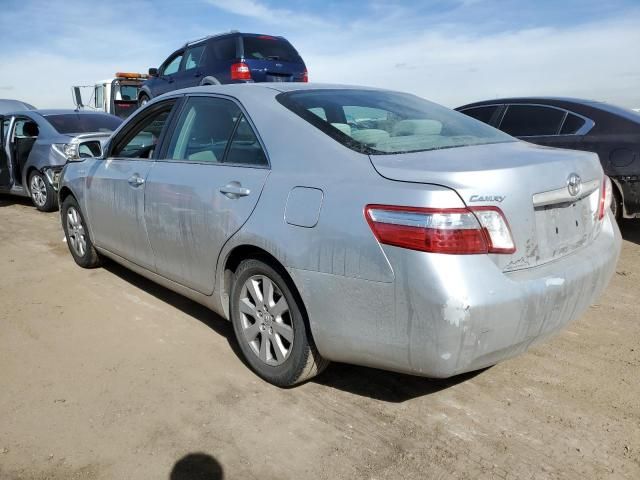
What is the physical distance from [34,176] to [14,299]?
463 centimetres

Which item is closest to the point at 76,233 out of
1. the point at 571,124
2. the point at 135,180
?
the point at 135,180

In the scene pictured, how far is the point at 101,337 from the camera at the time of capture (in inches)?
142

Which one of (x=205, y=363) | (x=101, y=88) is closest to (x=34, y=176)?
(x=205, y=363)

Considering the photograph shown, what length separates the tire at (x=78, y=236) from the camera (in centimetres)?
485

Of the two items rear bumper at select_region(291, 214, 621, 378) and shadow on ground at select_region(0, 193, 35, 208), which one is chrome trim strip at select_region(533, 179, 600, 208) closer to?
rear bumper at select_region(291, 214, 621, 378)

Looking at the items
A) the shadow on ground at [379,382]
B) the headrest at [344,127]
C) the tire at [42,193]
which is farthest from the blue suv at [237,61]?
the shadow on ground at [379,382]

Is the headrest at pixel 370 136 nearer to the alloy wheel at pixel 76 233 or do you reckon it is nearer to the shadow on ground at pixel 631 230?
the alloy wheel at pixel 76 233

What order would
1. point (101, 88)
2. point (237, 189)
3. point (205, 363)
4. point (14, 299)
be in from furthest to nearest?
point (101, 88), point (14, 299), point (205, 363), point (237, 189)

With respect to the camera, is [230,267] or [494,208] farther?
[230,267]

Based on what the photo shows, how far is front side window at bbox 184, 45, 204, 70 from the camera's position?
10008 millimetres

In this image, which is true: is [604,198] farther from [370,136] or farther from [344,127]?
[344,127]

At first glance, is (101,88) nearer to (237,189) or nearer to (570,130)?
(570,130)

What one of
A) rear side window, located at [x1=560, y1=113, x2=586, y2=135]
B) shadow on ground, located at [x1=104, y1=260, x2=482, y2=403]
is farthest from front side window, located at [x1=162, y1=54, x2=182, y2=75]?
shadow on ground, located at [x1=104, y1=260, x2=482, y2=403]

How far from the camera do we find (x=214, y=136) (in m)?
3.32
